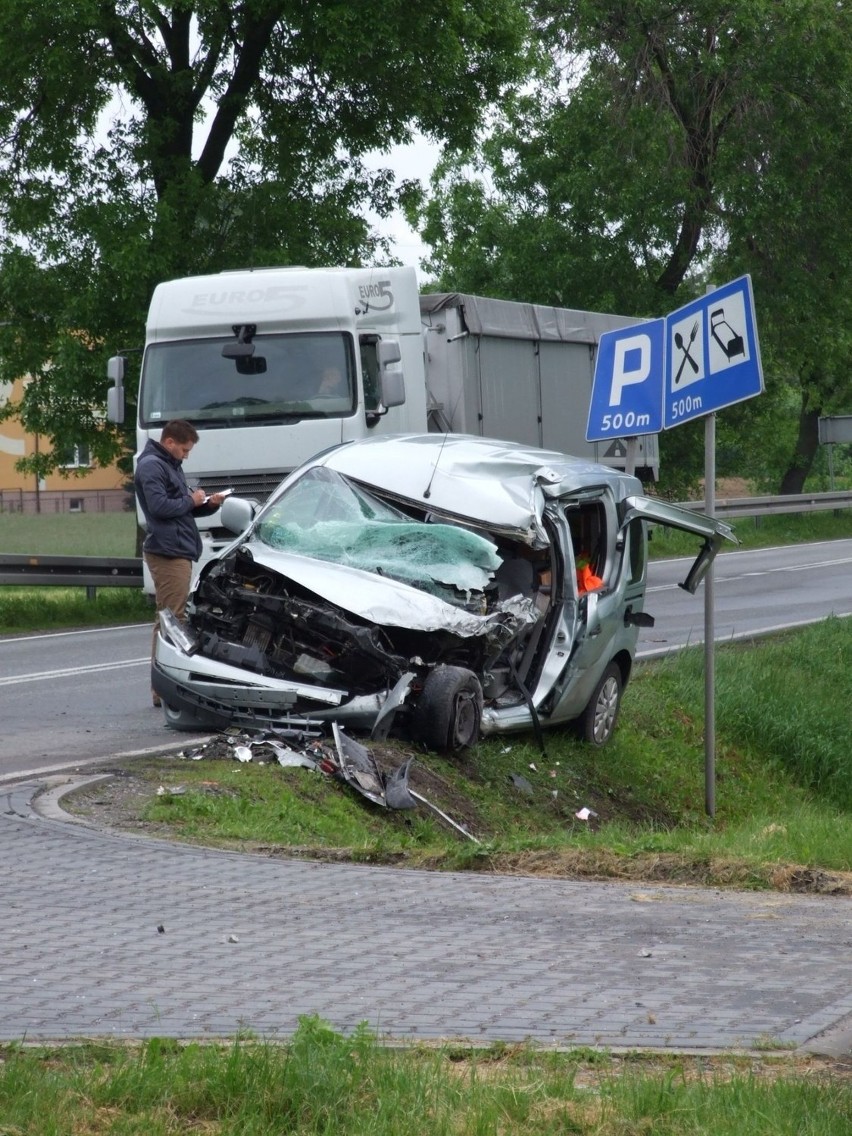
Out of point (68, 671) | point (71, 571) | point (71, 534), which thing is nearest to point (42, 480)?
point (71, 534)

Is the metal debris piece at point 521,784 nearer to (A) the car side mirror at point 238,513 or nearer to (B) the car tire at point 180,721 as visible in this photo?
(B) the car tire at point 180,721

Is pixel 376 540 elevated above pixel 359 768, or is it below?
above

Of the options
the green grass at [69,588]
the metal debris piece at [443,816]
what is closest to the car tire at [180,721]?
the metal debris piece at [443,816]

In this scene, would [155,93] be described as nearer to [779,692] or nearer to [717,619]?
[717,619]

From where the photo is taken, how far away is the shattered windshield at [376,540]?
9.85 metres

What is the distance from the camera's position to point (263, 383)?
55.4 ft

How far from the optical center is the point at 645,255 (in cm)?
3747

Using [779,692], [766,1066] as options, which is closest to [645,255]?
[779,692]

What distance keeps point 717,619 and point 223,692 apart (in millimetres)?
10754

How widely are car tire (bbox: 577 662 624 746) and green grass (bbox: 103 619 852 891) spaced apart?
10cm

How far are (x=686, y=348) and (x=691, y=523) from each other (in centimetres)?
118

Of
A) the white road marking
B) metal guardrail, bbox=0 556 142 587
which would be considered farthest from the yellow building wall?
the white road marking

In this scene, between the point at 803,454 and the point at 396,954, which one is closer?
the point at 396,954

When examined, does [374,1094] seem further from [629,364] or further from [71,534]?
[71,534]
